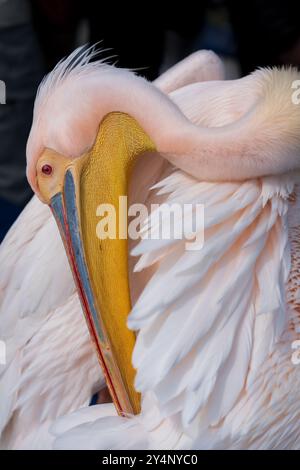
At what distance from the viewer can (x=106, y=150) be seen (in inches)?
79.6

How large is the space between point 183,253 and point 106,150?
32 centimetres

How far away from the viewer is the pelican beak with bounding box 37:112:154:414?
2.02 m

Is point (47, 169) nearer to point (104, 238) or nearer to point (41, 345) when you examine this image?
point (104, 238)

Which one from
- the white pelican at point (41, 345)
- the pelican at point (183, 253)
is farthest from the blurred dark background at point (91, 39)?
the pelican at point (183, 253)

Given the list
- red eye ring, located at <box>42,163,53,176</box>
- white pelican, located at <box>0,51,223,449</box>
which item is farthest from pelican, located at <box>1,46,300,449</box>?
white pelican, located at <box>0,51,223,449</box>

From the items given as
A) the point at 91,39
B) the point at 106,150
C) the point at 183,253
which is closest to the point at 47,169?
the point at 106,150

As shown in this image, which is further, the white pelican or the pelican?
the white pelican

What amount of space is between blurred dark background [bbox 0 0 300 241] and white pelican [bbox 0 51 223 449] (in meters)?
1.22

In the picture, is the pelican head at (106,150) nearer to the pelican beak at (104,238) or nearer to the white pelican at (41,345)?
the pelican beak at (104,238)

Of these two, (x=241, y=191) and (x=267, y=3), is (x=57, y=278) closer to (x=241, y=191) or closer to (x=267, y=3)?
(x=241, y=191)

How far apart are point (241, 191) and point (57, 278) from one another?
552 mm

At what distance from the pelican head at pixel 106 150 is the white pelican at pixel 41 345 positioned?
0.22 metres

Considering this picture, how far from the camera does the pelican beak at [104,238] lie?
6.61 ft

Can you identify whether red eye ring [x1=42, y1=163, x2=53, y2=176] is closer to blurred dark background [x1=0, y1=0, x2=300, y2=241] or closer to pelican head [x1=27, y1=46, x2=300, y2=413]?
pelican head [x1=27, y1=46, x2=300, y2=413]
